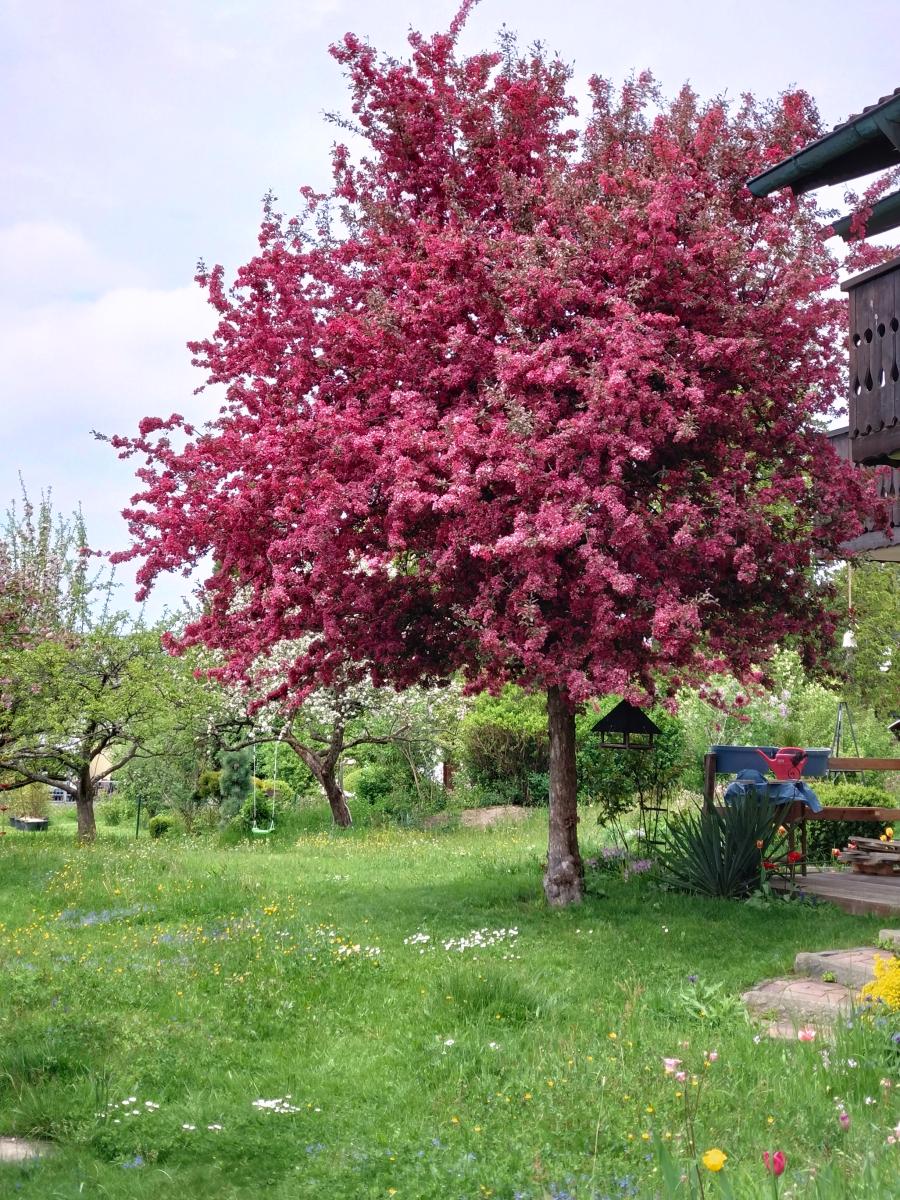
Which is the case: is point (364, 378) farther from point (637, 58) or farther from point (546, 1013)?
point (546, 1013)

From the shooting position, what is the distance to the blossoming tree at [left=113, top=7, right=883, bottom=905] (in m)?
9.55

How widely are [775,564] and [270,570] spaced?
465 centimetres

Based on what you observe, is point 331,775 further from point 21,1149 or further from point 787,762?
point 21,1149

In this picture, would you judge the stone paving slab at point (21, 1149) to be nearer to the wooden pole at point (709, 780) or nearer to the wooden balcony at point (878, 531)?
the wooden pole at point (709, 780)

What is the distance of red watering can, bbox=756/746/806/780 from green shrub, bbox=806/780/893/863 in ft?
8.26

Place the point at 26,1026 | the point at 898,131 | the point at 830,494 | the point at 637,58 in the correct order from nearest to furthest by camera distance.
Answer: the point at 26,1026
the point at 898,131
the point at 830,494
the point at 637,58

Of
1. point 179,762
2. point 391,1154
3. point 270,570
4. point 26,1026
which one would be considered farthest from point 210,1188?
point 179,762

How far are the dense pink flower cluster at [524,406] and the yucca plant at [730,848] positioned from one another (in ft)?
6.74

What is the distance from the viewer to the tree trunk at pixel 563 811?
11820mm

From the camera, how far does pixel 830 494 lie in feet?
34.8

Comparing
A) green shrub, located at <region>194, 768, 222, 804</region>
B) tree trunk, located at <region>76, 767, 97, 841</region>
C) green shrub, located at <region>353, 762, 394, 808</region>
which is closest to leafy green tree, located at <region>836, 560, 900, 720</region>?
green shrub, located at <region>353, 762, 394, 808</region>

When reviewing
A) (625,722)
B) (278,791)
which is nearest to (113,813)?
(278,791)

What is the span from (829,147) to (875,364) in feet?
6.07

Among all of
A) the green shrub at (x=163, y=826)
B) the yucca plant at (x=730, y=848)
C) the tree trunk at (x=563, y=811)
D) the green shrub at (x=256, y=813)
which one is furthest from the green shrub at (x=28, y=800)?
the yucca plant at (x=730, y=848)
